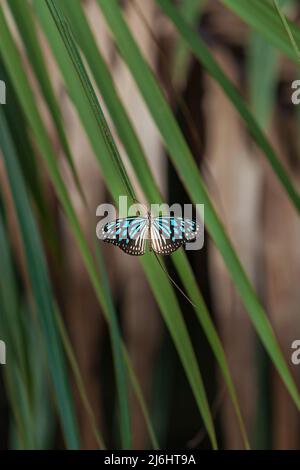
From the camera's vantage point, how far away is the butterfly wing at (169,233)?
320 mm

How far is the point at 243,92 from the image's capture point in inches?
28.4

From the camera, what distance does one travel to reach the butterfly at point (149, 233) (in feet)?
1.06

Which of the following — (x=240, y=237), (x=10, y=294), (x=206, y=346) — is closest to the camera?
(x=10, y=294)

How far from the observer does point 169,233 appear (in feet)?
1.07

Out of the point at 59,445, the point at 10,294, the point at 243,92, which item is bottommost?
the point at 59,445

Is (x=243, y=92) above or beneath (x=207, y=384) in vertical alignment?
above

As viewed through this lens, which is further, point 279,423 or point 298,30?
point 279,423

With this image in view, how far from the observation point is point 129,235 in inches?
12.9

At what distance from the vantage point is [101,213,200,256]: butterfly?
0.32 meters

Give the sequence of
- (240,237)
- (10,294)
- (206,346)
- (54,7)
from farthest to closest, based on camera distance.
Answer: (206,346), (240,237), (10,294), (54,7)

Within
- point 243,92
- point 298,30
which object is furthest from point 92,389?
point 298,30

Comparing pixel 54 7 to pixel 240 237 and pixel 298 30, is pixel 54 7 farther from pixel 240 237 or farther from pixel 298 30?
pixel 240 237

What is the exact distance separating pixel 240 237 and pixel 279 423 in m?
0.17

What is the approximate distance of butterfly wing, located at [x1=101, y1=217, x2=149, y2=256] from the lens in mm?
325
